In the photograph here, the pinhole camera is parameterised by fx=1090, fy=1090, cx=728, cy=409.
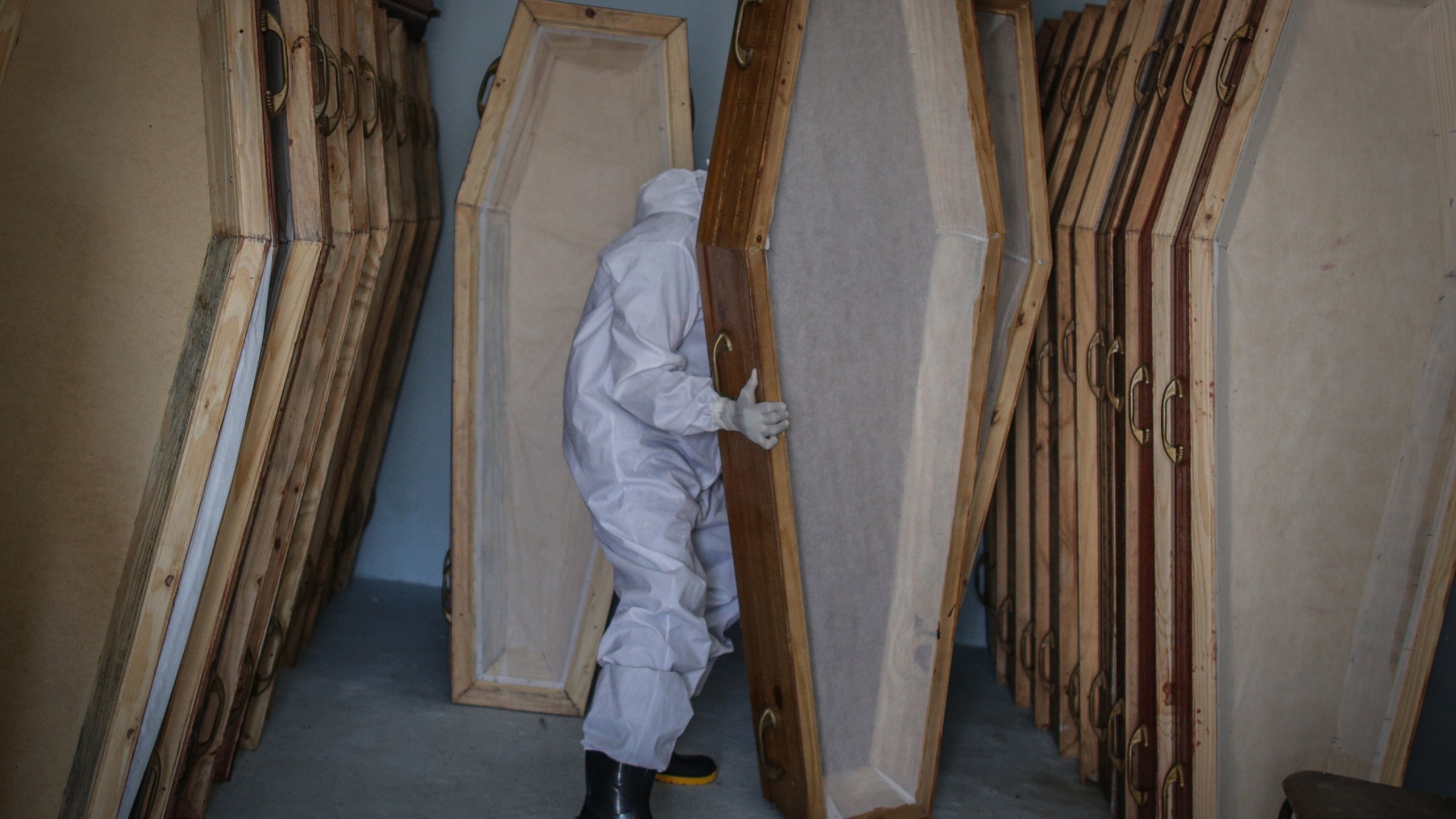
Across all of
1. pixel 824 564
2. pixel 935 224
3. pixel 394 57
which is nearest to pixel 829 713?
pixel 824 564

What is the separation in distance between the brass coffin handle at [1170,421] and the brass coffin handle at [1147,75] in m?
0.62

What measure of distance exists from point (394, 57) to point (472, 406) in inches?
35.7

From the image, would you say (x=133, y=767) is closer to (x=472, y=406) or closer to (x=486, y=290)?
(x=472, y=406)

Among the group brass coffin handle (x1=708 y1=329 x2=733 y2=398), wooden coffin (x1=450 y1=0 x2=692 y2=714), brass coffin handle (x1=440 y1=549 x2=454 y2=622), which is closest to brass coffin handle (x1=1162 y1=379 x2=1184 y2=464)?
brass coffin handle (x1=708 y1=329 x2=733 y2=398)

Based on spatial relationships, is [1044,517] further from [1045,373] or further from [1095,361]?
[1095,361]

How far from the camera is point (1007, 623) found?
279 centimetres

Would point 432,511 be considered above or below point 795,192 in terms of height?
below

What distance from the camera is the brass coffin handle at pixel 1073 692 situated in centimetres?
232

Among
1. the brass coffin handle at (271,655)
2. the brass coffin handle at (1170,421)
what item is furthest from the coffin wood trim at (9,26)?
the brass coffin handle at (1170,421)

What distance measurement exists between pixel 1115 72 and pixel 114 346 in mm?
1911

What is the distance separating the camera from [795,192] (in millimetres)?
1804

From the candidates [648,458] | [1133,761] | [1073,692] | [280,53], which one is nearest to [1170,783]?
[1133,761]

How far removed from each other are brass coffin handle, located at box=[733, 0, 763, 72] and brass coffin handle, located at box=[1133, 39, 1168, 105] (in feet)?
2.64

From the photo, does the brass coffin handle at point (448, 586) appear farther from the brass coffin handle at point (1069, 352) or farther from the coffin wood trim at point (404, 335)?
the brass coffin handle at point (1069, 352)
